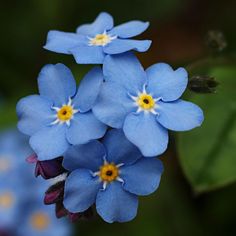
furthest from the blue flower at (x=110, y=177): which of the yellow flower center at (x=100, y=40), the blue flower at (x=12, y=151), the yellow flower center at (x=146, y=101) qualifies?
the blue flower at (x=12, y=151)

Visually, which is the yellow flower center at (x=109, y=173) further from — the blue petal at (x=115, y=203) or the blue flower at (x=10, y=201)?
the blue flower at (x=10, y=201)

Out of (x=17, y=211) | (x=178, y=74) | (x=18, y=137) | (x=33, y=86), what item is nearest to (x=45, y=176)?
(x=178, y=74)

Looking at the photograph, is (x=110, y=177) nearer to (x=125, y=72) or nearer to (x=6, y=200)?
(x=125, y=72)

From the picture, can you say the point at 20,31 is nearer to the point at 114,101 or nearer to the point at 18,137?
the point at 18,137

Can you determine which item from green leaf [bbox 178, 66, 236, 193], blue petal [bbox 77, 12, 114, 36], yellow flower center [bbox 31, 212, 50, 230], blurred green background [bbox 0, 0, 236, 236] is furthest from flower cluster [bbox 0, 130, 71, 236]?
blue petal [bbox 77, 12, 114, 36]

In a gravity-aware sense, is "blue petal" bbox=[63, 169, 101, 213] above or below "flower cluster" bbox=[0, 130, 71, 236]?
above

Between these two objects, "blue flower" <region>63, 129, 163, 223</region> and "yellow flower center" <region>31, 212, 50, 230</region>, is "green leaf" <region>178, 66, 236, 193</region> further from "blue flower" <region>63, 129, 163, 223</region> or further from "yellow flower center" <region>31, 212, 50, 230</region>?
"yellow flower center" <region>31, 212, 50, 230</region>

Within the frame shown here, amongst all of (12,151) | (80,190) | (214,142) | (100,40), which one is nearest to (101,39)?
(100,40)
